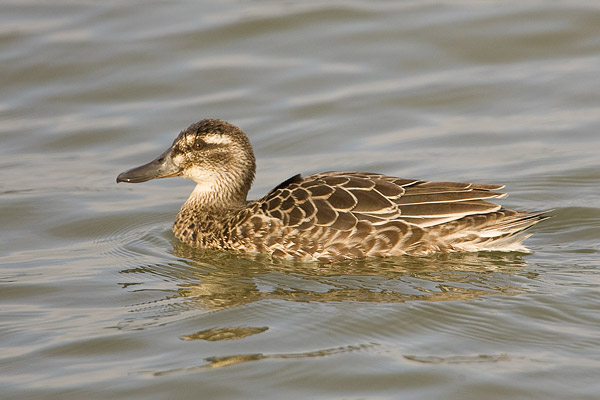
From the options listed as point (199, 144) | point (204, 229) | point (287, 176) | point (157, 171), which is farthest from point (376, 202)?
point (287, 176)

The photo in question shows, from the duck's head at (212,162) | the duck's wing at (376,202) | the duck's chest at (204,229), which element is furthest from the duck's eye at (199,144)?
the duck's wing at (376,202)

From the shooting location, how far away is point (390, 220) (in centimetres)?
870

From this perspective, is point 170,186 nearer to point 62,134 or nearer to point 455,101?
point 62,134

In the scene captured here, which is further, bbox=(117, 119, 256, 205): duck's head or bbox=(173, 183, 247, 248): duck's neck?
bbox=(117, 119, 256, 205): duck's head

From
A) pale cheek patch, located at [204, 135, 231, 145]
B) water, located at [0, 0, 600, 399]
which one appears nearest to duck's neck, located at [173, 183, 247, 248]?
water, located at [0, 0, 600, 399]

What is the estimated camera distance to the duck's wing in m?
8.64

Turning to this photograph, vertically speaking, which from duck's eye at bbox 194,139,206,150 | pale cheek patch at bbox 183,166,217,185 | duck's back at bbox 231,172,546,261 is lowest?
duck's back at bbox 231,172,546,261

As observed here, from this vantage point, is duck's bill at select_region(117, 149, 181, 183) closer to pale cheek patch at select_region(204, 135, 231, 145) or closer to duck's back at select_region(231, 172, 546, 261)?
pale cheek patch at select_region(204, 135, 231, 145)

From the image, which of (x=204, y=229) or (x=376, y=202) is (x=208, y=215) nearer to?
(x=204, y=229)

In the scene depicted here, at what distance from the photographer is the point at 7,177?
11.7 meters

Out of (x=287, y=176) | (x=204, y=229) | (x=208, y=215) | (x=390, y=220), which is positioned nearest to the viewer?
(x=390, y=220)

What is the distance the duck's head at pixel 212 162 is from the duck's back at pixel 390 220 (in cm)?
95

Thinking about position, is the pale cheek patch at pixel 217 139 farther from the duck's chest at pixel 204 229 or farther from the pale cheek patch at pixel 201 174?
the duck's chest at pixel 204 229

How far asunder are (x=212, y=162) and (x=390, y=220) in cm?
192
